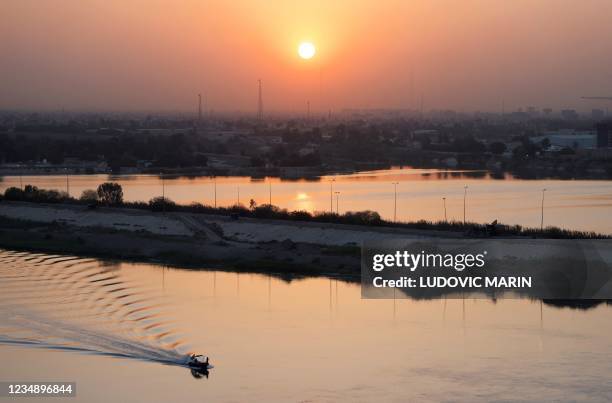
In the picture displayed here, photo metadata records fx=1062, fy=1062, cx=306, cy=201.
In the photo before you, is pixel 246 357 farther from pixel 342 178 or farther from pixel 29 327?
pixel 342 178

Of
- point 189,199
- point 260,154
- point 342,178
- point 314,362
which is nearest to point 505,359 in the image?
point 314,362

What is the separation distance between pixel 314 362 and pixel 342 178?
59.8 ft

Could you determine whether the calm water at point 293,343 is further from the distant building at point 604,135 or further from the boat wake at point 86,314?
the distant building at point 604,135

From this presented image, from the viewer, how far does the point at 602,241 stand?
11328 mm

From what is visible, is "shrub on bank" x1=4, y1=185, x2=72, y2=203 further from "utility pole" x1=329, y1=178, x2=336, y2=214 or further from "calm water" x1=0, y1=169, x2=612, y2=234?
"utility pole" x1=329, y1=178, x2=336, y2=214

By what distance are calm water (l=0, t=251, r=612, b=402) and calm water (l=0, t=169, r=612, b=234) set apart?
5768 millimetres

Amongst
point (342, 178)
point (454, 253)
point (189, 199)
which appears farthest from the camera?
point (342, 178)

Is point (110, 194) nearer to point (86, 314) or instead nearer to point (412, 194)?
point (412, 194)

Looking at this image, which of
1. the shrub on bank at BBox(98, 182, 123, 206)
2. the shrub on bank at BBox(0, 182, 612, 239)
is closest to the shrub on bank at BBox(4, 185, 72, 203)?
the shrub on bank at BBox(0, 182, 612, 239)

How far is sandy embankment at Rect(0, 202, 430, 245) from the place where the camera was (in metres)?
12.3

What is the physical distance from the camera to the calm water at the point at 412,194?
15633 mm

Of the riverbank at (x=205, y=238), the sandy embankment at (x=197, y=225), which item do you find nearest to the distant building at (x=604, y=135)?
the riverbank at (x=205, y=238)

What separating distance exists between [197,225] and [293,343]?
627 cm

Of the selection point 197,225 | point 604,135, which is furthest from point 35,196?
point 604,135
